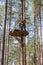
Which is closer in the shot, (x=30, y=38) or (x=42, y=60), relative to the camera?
(x=42, y=60)

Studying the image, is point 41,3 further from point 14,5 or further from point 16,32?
point 16,32

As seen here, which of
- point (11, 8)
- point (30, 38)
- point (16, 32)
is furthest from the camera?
point (30, 38)

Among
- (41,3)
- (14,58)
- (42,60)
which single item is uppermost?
(41,3)

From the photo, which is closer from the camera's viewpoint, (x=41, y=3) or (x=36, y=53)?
(x=36, y=53)

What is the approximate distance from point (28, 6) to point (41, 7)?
1474 millimetres

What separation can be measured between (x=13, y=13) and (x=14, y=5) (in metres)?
0.36

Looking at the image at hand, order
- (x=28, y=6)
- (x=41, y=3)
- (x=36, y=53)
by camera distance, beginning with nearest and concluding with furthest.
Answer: (x=36, y=53), (x=41, y=3), (x=28, y=6)

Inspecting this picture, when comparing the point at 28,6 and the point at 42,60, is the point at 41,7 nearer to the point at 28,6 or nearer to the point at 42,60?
the point at 28,6

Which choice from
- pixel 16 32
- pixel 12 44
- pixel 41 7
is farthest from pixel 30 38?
pixel 16 32

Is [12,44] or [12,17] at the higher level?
[12,17]

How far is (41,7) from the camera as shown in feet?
27.7

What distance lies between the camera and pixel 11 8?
29.9 ft

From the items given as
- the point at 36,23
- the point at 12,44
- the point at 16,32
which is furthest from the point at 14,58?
the point at 16,32

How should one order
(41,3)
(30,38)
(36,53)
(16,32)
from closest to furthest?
(16,32), (36,53), (41,3), (30,38)
